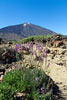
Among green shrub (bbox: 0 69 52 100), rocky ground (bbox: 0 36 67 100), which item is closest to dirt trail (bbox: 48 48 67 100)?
rocky ground (bbox: 0 36 67 100)

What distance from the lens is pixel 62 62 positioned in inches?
352

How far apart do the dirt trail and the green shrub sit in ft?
2.75

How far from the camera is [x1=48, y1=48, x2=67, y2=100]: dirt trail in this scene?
19.2 feet

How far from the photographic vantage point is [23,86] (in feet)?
15.5

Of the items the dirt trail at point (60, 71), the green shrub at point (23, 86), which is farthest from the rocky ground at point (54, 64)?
the green shrub at point (23, 86)

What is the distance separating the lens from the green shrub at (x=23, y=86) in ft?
13.8

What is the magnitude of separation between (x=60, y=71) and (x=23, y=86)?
319 centimetres

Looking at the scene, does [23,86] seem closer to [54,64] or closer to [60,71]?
[60,71]

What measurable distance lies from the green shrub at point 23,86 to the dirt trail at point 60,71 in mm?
837

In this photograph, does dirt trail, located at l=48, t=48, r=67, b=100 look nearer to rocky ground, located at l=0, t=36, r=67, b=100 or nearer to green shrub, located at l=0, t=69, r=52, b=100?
rocky ground, located at l=0, t=36, r=67, b=100

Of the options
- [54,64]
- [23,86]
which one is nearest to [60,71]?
[54,64]

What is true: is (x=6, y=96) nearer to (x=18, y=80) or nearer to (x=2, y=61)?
(x=18, y=80)

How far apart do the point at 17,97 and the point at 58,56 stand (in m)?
5.84

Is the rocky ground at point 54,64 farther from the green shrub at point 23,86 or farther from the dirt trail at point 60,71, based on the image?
the green shrub at point 23,86
